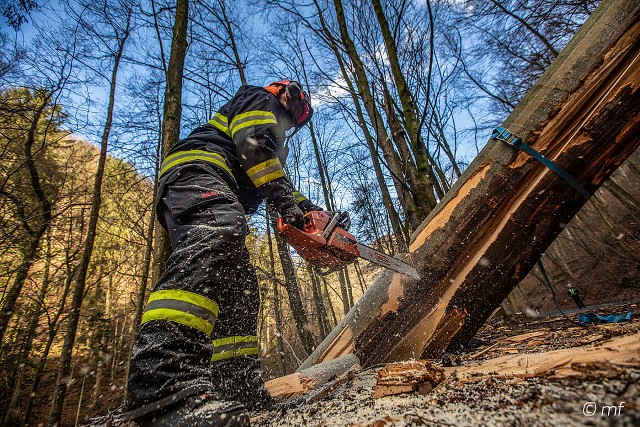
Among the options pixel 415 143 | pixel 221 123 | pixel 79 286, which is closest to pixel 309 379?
pixel 221 123

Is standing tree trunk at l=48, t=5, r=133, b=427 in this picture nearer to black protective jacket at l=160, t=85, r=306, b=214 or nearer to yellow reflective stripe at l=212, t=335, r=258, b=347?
yellow reflective stripe at l=212, t=335, r=258, b=347

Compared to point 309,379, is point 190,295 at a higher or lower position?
higher

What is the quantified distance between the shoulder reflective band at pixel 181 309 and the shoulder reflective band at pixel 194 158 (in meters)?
0.76

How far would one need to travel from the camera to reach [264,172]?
1.67m

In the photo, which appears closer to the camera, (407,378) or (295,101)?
(407,378)

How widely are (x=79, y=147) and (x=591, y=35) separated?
967 centimetres

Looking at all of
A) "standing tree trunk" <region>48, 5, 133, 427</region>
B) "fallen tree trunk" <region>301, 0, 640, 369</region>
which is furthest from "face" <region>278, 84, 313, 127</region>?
"standing tree trunk" <region>48, 5, 133, 427</region>

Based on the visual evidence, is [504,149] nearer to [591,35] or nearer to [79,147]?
[591,35]

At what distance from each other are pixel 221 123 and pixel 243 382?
1.64 meters

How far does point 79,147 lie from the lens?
731 centimetres

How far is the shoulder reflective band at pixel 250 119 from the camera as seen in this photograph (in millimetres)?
1720

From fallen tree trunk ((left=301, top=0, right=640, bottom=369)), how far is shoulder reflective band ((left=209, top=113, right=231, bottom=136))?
1491 mm

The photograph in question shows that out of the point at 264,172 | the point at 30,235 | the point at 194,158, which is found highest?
the point at 30,235

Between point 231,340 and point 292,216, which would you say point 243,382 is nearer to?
point 231,340
